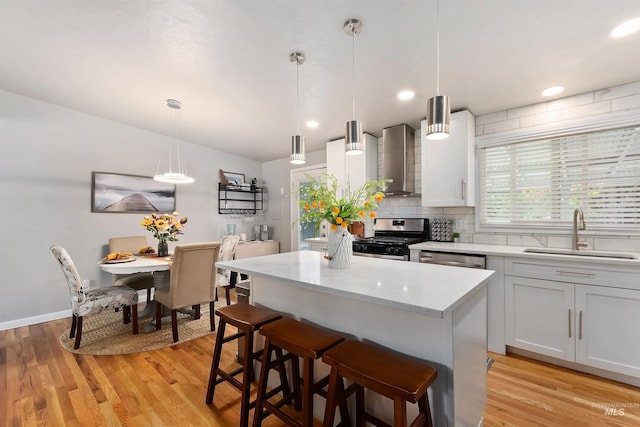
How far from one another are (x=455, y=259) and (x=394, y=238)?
0.97m

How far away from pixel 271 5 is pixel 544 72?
2.10 m

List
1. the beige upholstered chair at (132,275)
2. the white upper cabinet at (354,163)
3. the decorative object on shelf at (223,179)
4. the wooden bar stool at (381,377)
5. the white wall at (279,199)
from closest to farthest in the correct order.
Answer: the wooden bar stool at (381,377)
the beige upholstered chair at (132,275)
the white upper cabinet at (354,163)
the decorative object on shelf at (223,179)
the white wall at (279,199)

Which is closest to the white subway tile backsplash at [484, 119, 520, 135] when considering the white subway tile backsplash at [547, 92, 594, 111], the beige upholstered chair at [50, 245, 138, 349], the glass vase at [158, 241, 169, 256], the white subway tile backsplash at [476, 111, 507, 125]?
the white subway tile backsplash at [476, 111, 507, 125]

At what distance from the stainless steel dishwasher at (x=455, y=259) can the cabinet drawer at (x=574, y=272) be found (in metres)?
0.21

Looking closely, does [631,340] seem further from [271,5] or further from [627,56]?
[271,5]

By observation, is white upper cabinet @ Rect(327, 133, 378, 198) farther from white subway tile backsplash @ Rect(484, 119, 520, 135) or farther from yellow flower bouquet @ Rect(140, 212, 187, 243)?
yellow flower bouquet @ Rect(140, 212, 187, 243)

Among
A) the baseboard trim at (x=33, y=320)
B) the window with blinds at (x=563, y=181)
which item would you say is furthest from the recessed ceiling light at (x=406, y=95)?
the baseboard trim at (x=33, y=320)

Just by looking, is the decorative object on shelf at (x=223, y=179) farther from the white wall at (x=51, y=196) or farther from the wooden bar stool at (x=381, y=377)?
the wooden bar stool at (x=381, y=377)

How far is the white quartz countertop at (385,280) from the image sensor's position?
3.78 feet

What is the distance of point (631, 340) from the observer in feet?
6.56

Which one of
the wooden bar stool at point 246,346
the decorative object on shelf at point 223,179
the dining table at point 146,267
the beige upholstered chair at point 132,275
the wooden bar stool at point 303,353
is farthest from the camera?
the decorative object on shelf at point 223,179

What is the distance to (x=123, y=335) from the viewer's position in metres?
2.94

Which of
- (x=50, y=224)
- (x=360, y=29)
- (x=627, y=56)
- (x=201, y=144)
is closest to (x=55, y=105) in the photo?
(x=50, y=224)

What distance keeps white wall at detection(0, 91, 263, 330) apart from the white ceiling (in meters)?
0.41
